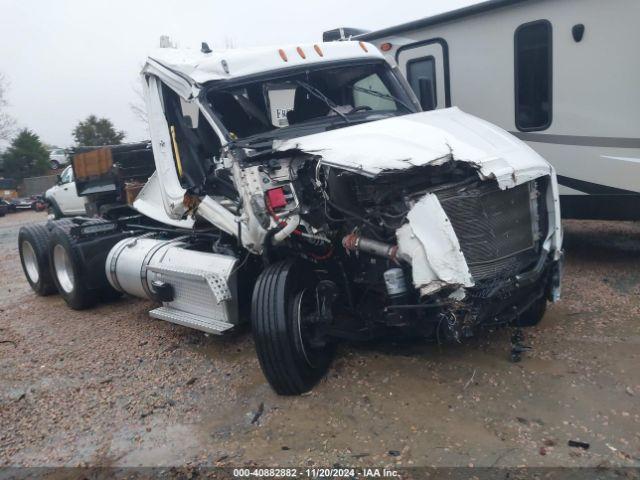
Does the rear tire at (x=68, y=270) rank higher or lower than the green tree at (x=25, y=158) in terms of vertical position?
lower

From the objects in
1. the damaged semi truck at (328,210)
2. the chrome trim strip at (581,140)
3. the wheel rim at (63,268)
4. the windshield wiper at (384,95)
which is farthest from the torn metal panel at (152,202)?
the chrome trim strip at (581,140)

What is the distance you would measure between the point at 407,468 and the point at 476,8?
18.4 ft

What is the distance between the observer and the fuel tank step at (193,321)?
16.1 feet

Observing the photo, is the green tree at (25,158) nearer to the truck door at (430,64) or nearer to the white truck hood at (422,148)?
the truck door at (430,64)

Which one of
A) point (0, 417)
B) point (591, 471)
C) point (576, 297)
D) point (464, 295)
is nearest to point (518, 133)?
point (576, 297)

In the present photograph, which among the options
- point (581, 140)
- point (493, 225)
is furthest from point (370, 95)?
point (581, 140)

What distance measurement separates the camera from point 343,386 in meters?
4.32

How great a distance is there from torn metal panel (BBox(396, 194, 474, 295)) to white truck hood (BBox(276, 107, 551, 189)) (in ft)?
1.03

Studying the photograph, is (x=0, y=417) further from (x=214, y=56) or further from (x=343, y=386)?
(x=214, y=56)

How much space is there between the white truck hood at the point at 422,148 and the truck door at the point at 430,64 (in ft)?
9.84

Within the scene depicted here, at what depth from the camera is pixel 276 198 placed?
4.29 meters

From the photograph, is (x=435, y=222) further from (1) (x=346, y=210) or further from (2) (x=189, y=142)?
(2) (x=189, y=142)

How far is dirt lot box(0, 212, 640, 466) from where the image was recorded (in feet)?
11.4

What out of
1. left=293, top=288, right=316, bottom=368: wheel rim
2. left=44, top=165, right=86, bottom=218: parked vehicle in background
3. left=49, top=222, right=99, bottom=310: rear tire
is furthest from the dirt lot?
left=44, top=165, right=86, bottom=218: parked vehicle in background
